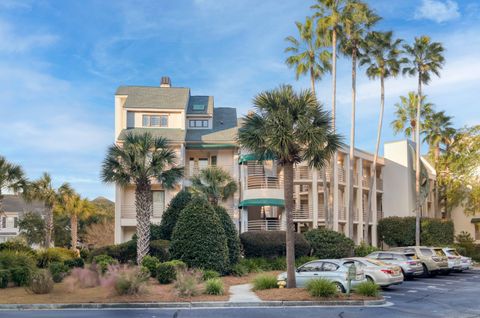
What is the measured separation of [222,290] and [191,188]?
598 inches

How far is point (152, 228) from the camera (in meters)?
30.1

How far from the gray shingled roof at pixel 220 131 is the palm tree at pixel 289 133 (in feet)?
57.9

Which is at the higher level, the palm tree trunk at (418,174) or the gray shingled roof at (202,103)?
the gray shingled roof at (202,103)

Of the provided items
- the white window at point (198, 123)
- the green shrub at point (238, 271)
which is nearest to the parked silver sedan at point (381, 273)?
the green shrub at point (238, 271)

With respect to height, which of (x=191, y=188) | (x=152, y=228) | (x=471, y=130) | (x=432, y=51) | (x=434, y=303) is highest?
(x=432, y=51)

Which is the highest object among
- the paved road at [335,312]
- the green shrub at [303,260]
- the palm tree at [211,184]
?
the palm tree at [211,184]

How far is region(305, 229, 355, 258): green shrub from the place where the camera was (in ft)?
106

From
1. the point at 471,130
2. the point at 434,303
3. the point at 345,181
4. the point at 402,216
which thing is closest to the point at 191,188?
the point at 345,181

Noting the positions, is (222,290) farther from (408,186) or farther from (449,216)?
(449,216)

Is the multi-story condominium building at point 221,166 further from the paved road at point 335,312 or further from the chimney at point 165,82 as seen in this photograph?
the paved road at point 335,312

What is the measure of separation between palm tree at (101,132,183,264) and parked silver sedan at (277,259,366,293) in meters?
8.41

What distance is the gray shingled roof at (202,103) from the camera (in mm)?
41250

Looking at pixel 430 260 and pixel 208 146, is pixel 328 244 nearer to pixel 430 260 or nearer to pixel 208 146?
pixel 430 260

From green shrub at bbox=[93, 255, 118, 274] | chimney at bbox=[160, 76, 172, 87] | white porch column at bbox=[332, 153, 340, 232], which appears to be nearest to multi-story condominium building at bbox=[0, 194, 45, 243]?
chimney at bbox=[160, 76, 172, 87]
